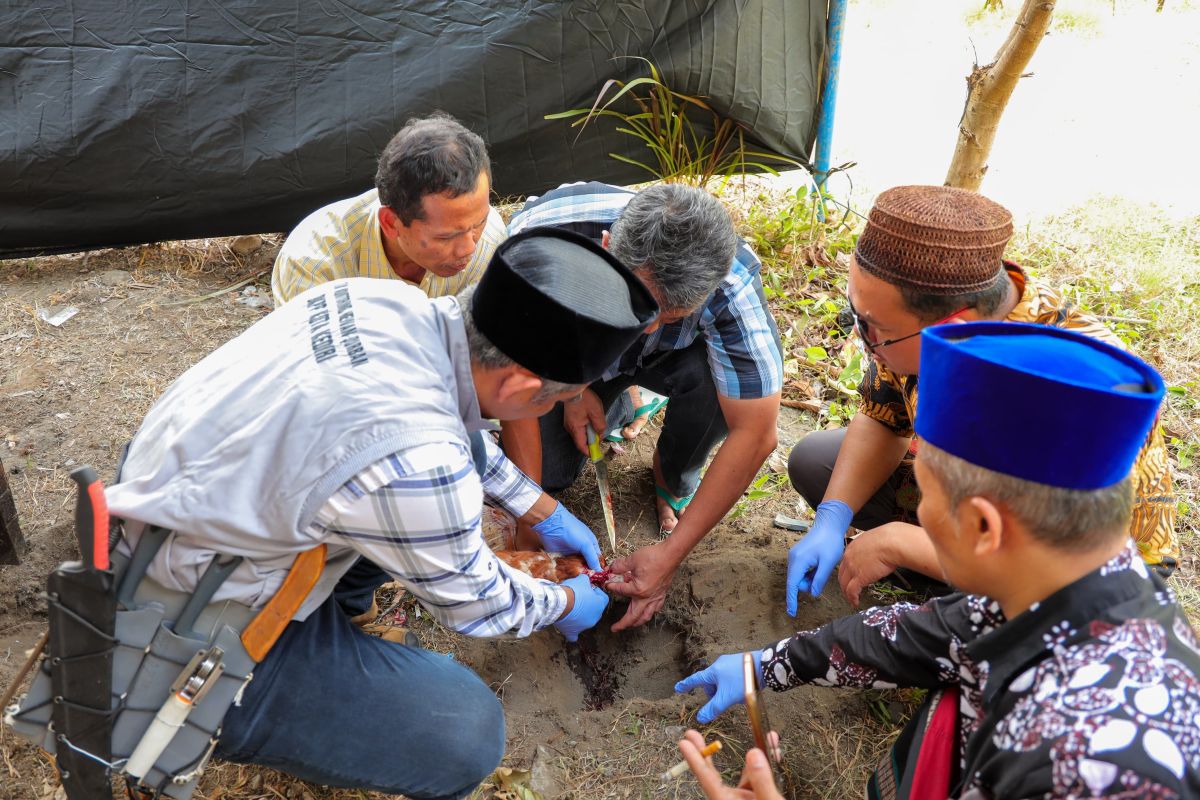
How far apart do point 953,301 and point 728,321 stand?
73 cm

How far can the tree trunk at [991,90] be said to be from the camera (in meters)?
3.64

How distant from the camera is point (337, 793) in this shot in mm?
2117

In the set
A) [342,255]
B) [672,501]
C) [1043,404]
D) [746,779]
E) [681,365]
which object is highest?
[1043,404]

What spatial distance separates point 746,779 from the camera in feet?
5.78

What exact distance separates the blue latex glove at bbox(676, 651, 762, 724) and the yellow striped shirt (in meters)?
1.40

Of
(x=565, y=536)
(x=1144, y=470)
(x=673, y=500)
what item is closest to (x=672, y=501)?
(x=673, y=500)

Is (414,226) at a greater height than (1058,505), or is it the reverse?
(1058,505)

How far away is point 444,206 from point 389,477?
51.1 inches

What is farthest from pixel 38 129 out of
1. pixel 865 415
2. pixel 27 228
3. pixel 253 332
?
pixel 865 415

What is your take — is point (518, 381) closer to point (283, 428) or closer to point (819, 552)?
point (283, 428)

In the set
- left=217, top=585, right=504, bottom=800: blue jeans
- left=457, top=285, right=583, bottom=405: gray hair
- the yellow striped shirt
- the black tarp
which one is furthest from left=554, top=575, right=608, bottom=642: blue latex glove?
the black tarp

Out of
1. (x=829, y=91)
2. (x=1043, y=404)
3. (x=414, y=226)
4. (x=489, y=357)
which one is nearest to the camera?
(x=1043, y=404)

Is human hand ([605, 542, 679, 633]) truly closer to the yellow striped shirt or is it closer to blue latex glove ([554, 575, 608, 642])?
blue latex glove ([554, 575, 608, 642])

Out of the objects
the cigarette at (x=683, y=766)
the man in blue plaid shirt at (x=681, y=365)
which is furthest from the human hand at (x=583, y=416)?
the cigarette at (x=683, y=766)
